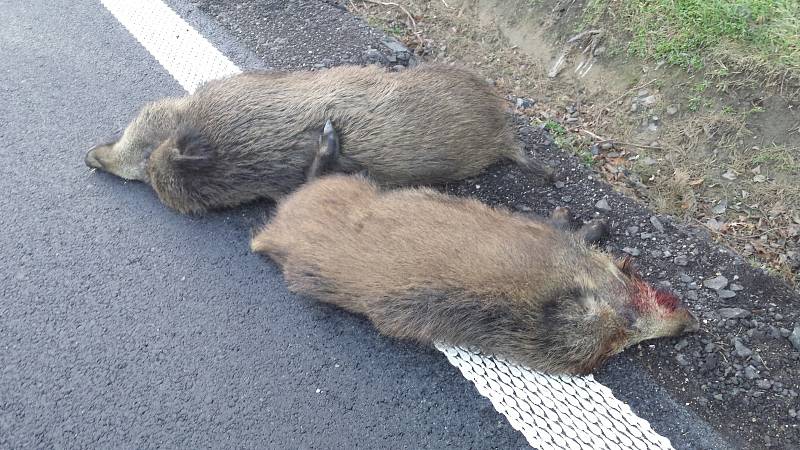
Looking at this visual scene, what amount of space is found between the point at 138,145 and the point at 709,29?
13.5ft

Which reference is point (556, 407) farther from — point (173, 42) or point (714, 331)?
point (173, 42)

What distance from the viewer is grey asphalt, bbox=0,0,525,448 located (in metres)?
3.10

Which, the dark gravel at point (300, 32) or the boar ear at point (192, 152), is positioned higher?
the dark gravel at point (300, 32)

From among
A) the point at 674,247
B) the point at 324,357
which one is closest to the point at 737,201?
the point at 674,247

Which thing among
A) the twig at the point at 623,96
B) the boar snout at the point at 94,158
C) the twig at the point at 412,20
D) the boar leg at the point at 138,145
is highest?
the twig at the point at 623,96

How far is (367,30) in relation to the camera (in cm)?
499

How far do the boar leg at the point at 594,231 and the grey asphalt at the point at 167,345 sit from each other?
1.12 metres

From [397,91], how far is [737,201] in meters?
2.27

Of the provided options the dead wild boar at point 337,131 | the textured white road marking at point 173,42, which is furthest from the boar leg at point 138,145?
the textured white road marking at point 173,42

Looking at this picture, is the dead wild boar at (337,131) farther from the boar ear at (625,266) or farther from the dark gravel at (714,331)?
the boar ear at (625,266)

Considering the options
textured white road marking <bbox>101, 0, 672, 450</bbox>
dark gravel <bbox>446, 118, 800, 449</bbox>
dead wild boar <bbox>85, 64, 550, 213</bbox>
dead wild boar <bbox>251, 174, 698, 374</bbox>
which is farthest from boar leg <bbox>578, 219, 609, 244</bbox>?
textured white road marking <bbox>101, 0, 672, 450</bbox>

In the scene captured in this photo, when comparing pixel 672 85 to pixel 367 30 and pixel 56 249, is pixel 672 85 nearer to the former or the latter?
pixel 367 30

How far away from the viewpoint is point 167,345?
349 centimetres

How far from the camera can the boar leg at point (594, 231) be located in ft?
11.2
